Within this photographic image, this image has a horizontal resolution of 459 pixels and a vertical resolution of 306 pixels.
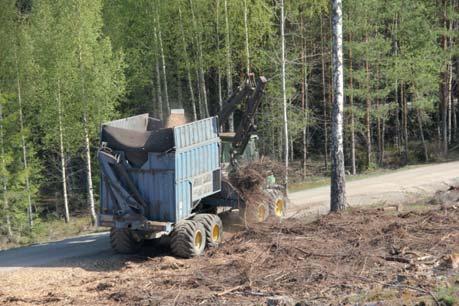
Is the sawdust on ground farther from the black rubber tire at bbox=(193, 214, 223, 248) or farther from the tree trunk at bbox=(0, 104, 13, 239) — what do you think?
the tree trunk at bbox=(0, 104, 13, 239)

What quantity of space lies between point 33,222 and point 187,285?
1751 cm

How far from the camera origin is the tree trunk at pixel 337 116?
16.2 m

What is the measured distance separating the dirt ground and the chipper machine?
1.60 ft

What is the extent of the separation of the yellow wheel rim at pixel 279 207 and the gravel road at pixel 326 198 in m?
1.30

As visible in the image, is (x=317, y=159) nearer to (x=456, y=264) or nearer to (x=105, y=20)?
(x=105, y=20)

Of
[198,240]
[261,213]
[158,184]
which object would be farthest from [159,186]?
[261,213]

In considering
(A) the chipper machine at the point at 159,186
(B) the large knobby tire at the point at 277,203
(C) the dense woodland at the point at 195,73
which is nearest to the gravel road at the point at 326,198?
(B) the large knobby tire at the point at 277,203

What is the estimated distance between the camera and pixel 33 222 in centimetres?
2695

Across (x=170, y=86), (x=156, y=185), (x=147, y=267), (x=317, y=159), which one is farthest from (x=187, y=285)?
(x=317, y=159)

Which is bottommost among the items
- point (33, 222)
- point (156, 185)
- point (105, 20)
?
point (33, 222)

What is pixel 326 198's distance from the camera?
2311cm

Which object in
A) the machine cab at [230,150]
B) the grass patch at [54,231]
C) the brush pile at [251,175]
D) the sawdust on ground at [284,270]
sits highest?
the machine cab at [230,150]

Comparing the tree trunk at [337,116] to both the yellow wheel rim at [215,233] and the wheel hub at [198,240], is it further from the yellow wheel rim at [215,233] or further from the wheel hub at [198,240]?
the wheel hub at [198,240]

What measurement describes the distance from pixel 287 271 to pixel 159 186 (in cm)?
369
